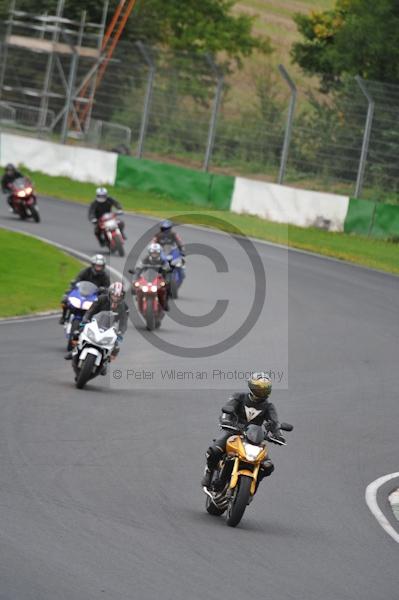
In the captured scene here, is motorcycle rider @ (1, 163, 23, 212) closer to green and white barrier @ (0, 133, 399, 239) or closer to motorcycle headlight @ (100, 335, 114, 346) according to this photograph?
green and white barrier @ (0, 133, 399, 239)

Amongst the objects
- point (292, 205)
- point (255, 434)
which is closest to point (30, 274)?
point (292, 205)

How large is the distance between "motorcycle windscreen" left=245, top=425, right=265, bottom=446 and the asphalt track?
681 mm

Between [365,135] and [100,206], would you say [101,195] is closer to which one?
[100,206]

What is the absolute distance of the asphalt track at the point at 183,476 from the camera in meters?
8.71

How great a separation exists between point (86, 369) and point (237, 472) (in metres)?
5.99

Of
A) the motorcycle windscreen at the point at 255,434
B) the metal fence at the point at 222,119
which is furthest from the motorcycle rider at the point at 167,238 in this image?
the motorcycle windscreen at the point at 255,434

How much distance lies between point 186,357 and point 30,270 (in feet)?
26.6

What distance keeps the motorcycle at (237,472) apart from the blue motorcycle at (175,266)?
12999mm

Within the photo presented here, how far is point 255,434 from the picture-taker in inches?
425

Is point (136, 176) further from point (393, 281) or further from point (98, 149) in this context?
point (393, 281)

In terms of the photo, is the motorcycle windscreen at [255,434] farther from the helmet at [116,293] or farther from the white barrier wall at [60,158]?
the white barrier wall at [60,158]

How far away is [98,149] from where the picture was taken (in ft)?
150

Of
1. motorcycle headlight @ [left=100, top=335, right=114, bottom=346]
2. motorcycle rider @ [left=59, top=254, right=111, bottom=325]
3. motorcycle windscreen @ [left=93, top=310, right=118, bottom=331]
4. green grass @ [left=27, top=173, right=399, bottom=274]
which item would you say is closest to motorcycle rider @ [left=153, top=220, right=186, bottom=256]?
motorcycle rider @ [left=59, top=254, right=111, bottom=325]

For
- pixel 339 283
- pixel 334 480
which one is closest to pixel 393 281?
pixel 339 283
